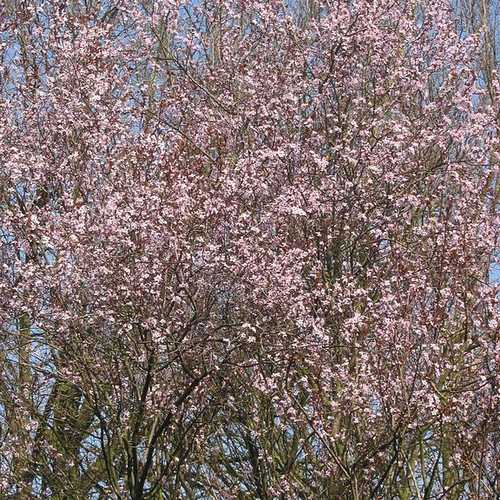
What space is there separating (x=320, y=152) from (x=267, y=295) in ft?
7.94

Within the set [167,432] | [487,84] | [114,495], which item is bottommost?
[114,495]

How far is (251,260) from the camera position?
915 cm

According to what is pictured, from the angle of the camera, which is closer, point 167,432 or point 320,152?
point 167,432

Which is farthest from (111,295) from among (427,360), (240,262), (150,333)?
(427,360)

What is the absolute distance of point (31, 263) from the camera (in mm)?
9297

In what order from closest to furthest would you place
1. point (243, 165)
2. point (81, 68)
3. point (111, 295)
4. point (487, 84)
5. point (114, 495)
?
point (111, 295) < point (243, 165) < point (114, 495) < point (81, 68) < point (487, 84)

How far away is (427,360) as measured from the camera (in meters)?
9.19

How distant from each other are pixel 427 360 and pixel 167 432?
9.32 ft

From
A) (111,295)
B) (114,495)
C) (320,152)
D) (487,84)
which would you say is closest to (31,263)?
(111,295)

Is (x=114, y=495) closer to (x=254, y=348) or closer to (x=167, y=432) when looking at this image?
(x=167, y=432)

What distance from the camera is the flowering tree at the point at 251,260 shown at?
923 cm

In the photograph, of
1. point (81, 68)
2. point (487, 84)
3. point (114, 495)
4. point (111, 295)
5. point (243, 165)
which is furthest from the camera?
point (487, 84)

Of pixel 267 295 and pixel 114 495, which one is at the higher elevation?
pixel 267 295

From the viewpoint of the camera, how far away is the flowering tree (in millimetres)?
9227
